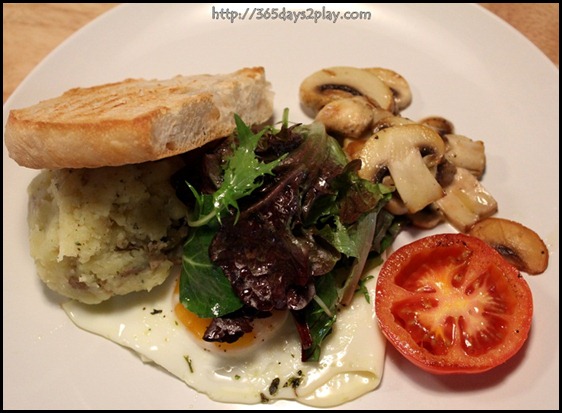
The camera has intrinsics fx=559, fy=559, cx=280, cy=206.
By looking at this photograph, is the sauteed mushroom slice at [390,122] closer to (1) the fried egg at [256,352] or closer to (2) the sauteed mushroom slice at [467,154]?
(2) the sauteed mushroom slice at [467,154]

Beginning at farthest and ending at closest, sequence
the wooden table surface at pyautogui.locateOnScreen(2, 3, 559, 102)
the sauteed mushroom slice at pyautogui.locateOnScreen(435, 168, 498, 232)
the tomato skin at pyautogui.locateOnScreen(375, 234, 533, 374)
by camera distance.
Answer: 1. the wooden table surface at pyautogui.locateOnScreen(2, 3, 559, 102)
2. the sauteed mushroom slice at pyautogui.locateOnScreen(435, 168, 498, 232)
3. the tomato skin at pyautogui.locateOnScreen(375, 234, 533, 374)

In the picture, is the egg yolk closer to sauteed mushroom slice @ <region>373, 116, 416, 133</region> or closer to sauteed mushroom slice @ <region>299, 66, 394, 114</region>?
sauteed mushroom slice @ <region>373, 116, 416, 133</region>

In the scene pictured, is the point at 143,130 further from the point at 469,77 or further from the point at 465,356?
the point at 469,77

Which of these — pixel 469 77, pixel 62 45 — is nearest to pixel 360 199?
pixel 469 77

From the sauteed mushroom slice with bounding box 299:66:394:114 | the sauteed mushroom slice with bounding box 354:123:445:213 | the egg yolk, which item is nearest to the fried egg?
the egg yolk

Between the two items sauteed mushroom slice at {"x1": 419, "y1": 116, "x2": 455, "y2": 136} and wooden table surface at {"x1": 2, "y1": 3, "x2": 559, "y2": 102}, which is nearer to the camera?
sauteed mushroom slice at {"x1": 419, "y1": 116, "x2": 455, "y2": 136}

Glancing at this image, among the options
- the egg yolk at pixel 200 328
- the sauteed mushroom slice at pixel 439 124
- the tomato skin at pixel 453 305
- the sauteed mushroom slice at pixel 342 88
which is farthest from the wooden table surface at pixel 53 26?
the egg yolk at pixel 200 328

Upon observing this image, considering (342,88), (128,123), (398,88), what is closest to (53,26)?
(342,88)

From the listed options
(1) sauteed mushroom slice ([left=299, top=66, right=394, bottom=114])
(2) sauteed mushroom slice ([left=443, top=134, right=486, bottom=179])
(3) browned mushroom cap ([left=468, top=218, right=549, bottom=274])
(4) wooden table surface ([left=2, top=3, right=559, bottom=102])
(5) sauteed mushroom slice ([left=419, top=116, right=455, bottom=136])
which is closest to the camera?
(3) browned mushroom cap ([left=468, top=218, right=549, bottom=274])
